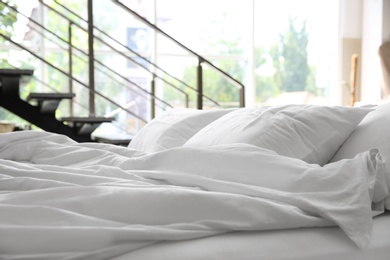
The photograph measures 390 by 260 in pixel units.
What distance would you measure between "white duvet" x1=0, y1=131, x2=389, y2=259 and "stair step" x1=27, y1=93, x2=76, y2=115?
232cm

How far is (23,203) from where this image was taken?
1214 millimetres

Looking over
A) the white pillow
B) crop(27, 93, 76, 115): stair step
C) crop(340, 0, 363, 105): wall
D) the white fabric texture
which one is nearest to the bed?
the white fabric texture

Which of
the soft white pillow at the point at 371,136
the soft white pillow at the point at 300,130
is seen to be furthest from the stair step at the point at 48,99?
the soft white pillow at the point at 371,136

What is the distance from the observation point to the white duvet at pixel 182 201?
1.02 m

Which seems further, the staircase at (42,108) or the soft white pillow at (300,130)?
the staircase at (42,108)

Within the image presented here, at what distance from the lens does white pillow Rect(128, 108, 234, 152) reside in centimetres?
247

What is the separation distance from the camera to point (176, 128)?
2516 mm

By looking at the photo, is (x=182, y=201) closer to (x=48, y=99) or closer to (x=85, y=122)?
(x=85, y=122)

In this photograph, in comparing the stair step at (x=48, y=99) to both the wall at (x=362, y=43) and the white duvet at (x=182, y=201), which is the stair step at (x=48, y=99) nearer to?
the white duvet at (x=182, y=201)

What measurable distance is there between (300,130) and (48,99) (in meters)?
2.60

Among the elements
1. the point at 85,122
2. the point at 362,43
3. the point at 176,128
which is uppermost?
the point at 362,43

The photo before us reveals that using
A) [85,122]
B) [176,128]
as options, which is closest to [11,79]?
[85,122]

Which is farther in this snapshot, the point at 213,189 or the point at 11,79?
the point at 11,79

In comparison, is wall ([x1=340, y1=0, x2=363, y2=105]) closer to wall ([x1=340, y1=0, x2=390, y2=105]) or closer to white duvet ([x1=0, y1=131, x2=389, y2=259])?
wall ([x1=340, y1=0, x2=390, y2=105])
